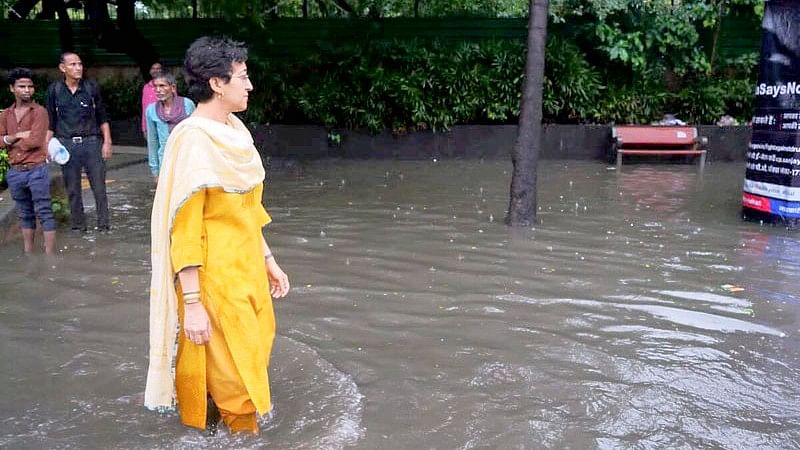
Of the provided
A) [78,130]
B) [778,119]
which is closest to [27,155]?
[78,130]

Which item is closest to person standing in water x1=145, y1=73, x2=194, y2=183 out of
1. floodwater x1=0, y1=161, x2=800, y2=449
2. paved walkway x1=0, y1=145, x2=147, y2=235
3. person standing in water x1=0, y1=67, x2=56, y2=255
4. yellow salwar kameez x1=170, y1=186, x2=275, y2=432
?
floodwater x1=0, y1=161, x2=800, y2=449

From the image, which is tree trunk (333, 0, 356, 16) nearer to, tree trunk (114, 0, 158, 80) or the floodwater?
tree trunk (114, 0, 158, 80)

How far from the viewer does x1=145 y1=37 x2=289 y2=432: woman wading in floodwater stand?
3166mm

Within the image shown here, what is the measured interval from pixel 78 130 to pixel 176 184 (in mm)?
5266

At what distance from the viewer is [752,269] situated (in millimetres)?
6832

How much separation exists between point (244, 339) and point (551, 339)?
2488mm

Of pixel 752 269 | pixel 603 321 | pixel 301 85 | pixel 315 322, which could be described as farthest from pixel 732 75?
pixel 315 322

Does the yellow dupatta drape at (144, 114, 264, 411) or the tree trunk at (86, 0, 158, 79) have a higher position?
the tree trunk at (86, 0, 158, 79)

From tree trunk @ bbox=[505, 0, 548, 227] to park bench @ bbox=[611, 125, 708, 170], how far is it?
213 inches

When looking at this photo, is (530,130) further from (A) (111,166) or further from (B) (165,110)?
(A) (111,166)

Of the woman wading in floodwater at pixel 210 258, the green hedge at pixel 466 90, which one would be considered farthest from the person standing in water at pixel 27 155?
the green hedge at pixel 466 90

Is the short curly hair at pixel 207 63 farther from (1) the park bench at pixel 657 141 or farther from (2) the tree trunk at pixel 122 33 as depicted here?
(2) the tree trunk at pixel 122 33

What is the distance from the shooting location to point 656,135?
45.1 feet

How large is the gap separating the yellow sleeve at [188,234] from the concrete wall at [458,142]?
11679mm
